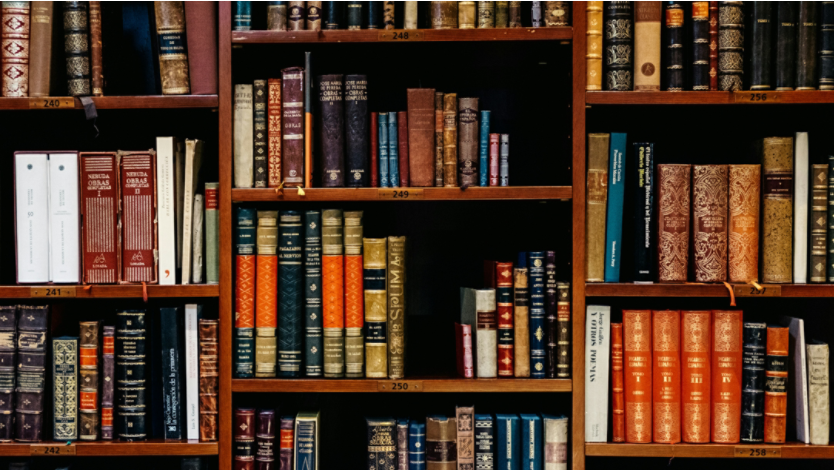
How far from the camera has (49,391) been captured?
1431mm

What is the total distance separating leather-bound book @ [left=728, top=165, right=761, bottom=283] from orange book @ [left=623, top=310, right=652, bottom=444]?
0.24 metres

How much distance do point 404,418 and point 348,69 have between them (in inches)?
35.8

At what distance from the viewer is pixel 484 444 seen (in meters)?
1.42

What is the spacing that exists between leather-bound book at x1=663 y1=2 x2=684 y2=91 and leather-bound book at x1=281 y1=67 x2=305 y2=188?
0.86 m

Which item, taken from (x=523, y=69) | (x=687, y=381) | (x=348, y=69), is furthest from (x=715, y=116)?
(x=348, y=69)

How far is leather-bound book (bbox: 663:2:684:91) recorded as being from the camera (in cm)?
138

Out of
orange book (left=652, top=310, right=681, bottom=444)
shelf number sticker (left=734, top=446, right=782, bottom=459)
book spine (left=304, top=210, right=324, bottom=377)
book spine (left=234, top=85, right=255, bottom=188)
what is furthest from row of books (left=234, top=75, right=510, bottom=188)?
shelf number sticker (left=734, top=446, right=782, bottom=459)

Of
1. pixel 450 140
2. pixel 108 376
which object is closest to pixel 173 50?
pixel 450 140

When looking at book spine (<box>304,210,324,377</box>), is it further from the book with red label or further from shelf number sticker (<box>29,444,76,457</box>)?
shelf number sticker (<box>29,444,76,457</box>)

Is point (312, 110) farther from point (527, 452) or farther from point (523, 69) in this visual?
point (527, 452)

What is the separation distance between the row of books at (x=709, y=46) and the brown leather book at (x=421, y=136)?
1.22ft

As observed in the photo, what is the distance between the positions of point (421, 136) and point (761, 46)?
81cm

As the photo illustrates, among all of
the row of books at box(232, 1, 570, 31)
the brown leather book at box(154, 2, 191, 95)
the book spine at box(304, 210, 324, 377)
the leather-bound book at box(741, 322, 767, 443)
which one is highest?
the row of books at box(232, 1, 570, 31)

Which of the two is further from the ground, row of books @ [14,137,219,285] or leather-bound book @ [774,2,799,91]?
leather-bound book @ [774,2,799,91]
